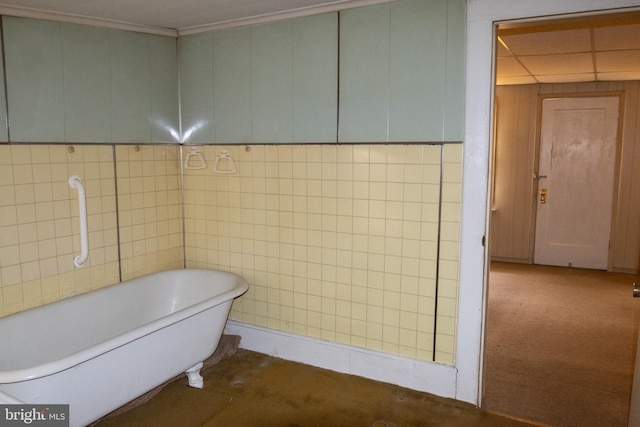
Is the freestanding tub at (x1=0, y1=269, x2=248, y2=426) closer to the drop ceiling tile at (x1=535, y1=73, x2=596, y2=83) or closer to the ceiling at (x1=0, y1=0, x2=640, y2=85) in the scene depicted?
the ceiling at (x1=0, y1=0, x2=640, y2=85)

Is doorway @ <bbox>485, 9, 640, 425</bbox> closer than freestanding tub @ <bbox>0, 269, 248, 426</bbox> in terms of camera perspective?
No

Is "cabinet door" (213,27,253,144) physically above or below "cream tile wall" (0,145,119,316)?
above

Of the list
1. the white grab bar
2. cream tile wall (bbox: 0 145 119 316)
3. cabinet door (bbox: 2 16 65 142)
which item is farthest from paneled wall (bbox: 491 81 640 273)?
cabinet door (bbox: 2 16 65 142)

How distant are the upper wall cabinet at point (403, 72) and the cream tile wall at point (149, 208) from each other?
4.57 feet

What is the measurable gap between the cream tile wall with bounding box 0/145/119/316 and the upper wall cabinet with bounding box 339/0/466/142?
160 centimetres

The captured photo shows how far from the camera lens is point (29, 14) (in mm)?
2852

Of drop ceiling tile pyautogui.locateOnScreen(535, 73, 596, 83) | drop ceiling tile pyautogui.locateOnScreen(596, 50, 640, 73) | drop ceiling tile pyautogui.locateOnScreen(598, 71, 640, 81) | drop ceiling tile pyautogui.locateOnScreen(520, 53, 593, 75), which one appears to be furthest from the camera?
drop ceiling tile pyautogui.locateOnScreen(535, 73, 596, 83)

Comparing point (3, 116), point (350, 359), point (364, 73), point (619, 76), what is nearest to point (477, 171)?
point (364, 73)

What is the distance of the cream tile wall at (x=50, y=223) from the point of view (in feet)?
9.35

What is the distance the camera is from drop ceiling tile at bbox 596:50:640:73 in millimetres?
4301

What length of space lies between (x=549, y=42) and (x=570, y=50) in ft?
1.37

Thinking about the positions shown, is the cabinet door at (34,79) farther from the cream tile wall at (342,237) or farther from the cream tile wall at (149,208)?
the cream tile wall at (342,237)

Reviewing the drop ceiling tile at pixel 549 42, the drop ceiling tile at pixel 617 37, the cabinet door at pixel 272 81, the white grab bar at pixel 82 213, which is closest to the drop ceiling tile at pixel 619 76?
the drop ceiling tile at pixel 617 37

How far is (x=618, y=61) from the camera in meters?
4.63
